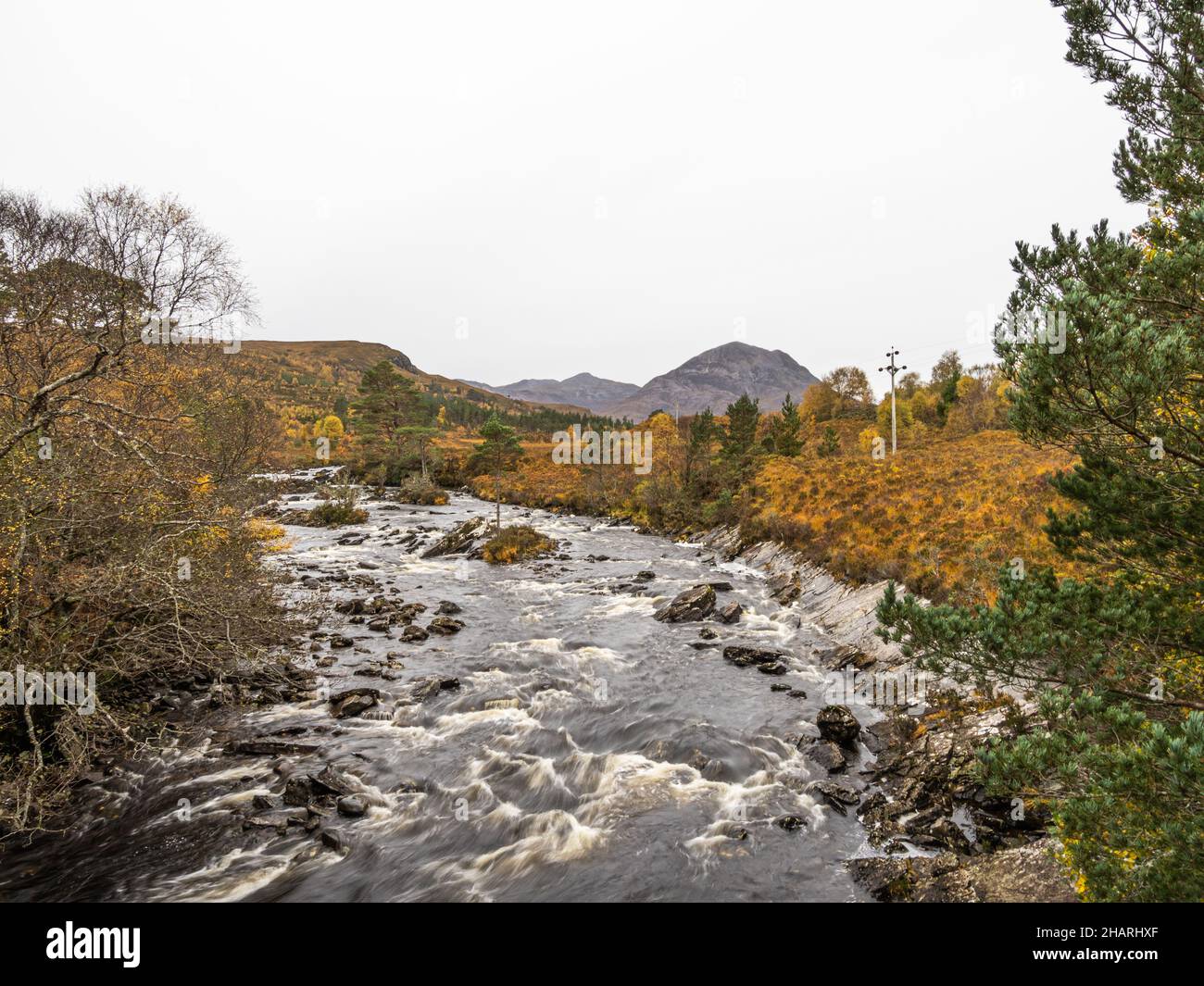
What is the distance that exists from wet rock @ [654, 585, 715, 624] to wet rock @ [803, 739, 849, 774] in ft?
29.6

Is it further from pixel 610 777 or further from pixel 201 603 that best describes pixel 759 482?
pixel 201 603

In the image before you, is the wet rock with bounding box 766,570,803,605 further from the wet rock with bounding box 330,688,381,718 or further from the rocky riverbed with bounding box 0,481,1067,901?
the wet rock with bounding box 330,688,381,718

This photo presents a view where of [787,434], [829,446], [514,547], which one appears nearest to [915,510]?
[514,547]

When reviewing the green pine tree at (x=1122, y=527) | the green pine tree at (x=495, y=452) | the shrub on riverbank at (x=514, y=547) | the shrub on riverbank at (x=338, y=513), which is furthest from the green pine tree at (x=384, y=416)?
the green pine tree at (x=1122, y=527)

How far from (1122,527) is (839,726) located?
7442 mm

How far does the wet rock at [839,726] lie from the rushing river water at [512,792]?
814mm

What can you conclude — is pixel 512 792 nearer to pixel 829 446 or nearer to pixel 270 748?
pixel 270 748

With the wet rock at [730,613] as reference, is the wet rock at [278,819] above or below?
below

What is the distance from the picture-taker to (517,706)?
1409 cm

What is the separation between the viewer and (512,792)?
418 inches

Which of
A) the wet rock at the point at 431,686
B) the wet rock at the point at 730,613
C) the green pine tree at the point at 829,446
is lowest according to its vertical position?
the wet rock at the point at 431,686

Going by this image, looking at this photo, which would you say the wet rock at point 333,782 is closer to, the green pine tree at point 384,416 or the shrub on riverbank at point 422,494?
the shrub on riverbank at point 422,494

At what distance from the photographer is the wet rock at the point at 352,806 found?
9.73 m

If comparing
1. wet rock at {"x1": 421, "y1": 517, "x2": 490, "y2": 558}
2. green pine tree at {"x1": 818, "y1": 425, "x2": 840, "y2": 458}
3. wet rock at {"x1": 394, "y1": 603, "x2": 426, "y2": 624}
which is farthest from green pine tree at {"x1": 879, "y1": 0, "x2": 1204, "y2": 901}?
green pine tree at {"x1": 818, "y1": 425, "x2": 840, "y2": 458}
